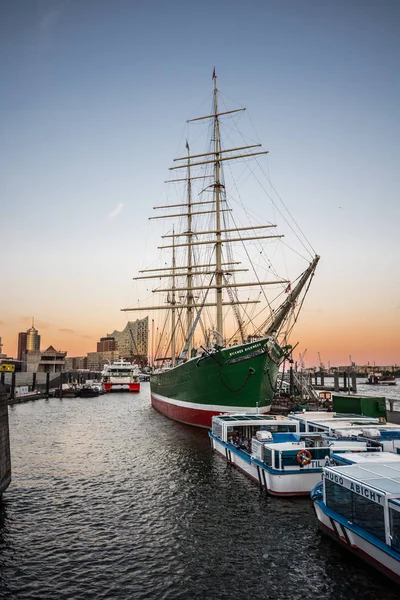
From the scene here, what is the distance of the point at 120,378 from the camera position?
338 ft

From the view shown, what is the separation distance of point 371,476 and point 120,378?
3760 inches

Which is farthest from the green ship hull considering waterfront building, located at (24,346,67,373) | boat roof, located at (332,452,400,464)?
waterfront building, located at (24,346,67,373)

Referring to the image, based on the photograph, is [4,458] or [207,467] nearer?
[4,458]

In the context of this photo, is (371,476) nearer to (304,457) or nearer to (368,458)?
(368,458)

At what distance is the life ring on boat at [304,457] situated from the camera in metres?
17.5

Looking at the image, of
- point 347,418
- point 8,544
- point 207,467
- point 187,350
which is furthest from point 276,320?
point 8,544

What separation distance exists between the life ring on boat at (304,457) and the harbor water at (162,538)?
158 cm

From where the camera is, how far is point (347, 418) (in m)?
25.5

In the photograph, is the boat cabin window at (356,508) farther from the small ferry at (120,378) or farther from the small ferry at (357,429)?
the small ferry at (120,378)

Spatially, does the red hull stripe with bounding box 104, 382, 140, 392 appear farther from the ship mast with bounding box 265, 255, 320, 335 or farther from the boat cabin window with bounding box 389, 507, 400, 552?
the boat cabin window with bounding box 389, 507, 400, 552

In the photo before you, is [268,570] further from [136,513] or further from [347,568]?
→ [136,513]

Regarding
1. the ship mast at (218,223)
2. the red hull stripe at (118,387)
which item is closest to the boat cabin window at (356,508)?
the ship mast at (218,223)

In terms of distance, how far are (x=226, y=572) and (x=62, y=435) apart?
27.4 meters

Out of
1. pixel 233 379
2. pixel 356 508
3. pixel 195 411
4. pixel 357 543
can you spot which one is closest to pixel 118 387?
pixel 195 411
